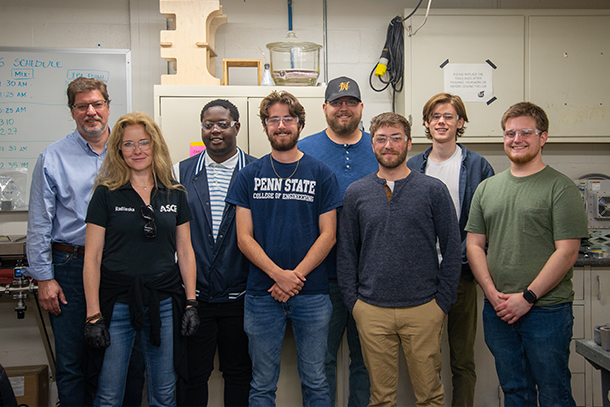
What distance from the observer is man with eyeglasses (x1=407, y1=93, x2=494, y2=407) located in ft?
6.69

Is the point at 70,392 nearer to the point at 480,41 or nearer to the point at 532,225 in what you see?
the point at 532,225

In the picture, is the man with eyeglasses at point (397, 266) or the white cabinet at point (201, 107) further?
the white cabinet at point (201, 107)

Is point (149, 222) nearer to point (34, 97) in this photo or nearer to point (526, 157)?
point (526, 157)

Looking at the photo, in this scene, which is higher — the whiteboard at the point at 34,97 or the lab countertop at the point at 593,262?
the whiteboard at the point at 34,97

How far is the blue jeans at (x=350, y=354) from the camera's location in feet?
6.24

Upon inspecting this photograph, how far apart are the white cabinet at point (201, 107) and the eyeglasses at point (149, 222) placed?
78 cm

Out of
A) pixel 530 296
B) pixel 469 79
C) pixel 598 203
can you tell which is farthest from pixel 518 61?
pixel 530 296

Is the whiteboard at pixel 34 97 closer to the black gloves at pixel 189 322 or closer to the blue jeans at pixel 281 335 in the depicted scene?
the black gloves at pixel 189 322

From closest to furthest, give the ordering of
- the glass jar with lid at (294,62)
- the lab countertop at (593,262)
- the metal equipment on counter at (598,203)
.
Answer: the lab countertop at (593,262) → the glass jar with lid at (294,62) → the metal equipment on counter at (598,203)

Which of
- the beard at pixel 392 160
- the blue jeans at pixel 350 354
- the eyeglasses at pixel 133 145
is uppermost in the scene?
the eyeglasses at pixel 133 145

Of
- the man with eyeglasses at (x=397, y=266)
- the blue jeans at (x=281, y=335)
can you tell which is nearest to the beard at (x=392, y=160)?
the man with eyeglasses at (x=397, y=266)

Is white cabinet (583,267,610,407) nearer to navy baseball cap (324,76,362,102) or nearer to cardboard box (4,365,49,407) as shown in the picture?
navy baseball cap (324,76,362,102)

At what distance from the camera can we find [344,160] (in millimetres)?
2023

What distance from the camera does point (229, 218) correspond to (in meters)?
1.87
